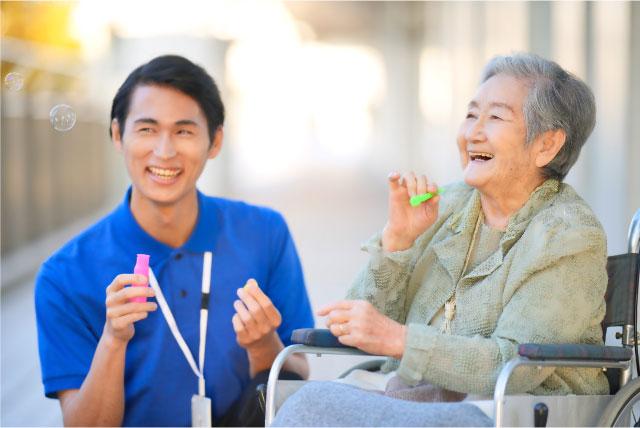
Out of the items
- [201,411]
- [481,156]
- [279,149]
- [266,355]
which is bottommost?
[279,149]

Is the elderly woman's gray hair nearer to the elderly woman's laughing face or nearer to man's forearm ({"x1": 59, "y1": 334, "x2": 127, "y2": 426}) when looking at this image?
the elderly woman's laughing face

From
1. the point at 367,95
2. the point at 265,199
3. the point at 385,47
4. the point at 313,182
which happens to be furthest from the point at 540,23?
the point at 367,95

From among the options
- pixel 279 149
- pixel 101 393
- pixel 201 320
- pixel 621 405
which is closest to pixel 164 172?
pixel 201 320

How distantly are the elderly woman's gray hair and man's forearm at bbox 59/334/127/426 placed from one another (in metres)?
1.31

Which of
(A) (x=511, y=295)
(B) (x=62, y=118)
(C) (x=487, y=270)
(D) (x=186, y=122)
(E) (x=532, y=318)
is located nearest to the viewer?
(E) (x=532, y=318)

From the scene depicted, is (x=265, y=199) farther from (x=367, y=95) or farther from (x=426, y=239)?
(x=367, y=95)

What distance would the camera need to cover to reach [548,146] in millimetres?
3154

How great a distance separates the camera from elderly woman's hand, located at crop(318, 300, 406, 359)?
113 inches

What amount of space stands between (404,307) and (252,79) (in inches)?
1413

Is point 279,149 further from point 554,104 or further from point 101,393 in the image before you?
point 554,104

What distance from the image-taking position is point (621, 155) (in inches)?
255

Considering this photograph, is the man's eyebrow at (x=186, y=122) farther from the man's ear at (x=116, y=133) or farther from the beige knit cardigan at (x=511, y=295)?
the beige knit cardigan at (x=511, y=295)

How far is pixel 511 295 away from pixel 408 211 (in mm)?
419

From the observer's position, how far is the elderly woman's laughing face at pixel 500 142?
312cm
